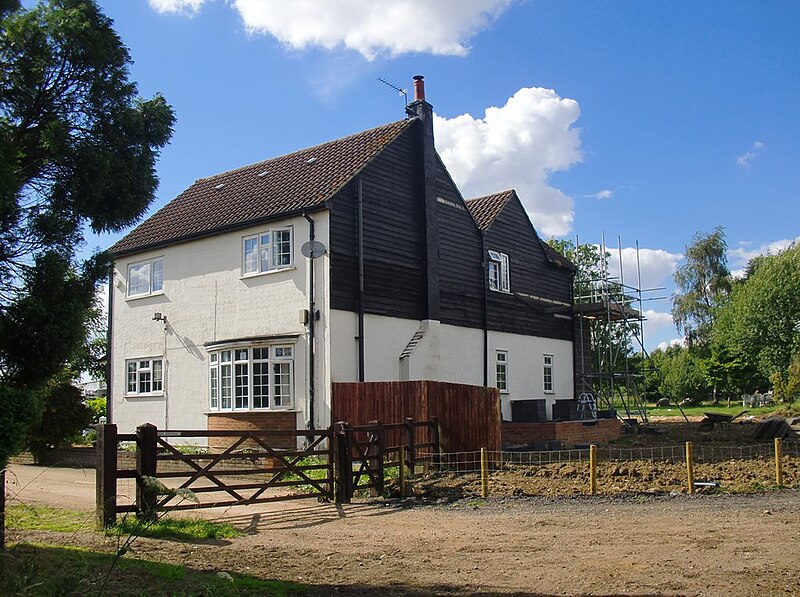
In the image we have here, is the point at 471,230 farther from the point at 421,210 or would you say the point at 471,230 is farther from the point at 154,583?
the point at 154,583

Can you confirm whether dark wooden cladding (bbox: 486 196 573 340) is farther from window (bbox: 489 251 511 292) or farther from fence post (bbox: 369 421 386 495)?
fence post (bbox: 369 421 386 495)

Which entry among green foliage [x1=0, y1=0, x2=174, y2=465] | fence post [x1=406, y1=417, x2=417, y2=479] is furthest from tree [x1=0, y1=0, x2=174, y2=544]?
fence post [x1=406, y1=417, x2=417, y2=479]

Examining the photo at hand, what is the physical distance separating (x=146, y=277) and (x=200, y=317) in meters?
3.61

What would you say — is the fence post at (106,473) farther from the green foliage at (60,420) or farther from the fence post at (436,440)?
the green foliage at (60,420)

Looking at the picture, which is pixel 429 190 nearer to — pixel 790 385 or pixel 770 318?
pixel 790 385

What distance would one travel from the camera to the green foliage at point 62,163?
8.89 meters

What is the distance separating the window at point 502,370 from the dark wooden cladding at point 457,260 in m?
1.75

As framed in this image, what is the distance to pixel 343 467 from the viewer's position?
15227 millimetres

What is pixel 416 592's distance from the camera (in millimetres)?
8102

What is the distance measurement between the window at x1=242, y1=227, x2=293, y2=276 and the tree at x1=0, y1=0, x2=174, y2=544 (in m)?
12.3

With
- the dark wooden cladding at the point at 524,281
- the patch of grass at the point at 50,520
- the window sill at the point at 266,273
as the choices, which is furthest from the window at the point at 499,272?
the patch of grass at the point at 50,520

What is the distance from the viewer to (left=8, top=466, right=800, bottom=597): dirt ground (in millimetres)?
8352

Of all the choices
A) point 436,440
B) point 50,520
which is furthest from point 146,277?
point 50,520

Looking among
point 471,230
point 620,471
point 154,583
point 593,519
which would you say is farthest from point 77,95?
point 471,230
